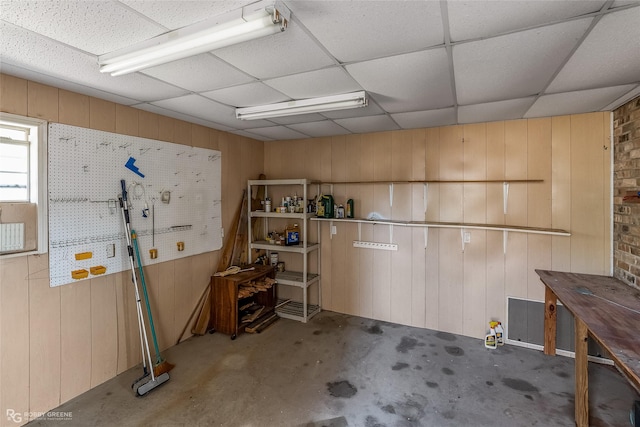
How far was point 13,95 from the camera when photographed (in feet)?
6.59

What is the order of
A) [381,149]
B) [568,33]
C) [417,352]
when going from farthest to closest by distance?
[381,149]
[417,352]
[568,33]

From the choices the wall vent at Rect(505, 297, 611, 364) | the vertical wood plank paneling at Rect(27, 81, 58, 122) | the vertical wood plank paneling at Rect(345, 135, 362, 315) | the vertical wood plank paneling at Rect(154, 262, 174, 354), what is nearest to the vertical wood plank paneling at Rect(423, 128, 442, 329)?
the wall vent at Rect(505, 297, 611, 364)

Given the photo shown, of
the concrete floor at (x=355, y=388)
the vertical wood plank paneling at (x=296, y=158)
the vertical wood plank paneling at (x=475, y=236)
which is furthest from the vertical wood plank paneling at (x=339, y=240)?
the vertical wood plank paneling at (x=475, y=236)

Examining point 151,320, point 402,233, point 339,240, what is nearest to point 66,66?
point 151,320

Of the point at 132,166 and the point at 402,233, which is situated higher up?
the point at 132,166

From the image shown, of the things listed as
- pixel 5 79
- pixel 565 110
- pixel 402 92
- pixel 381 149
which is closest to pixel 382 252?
pixel 381 149

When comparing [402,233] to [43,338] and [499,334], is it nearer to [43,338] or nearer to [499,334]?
[499,334]

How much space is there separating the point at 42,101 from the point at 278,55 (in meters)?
1.85

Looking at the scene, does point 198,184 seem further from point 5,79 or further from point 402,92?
point 402,92

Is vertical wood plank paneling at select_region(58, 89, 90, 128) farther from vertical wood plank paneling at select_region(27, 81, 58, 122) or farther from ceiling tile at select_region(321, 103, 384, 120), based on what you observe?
ceiling tile at select_region(321, 103, 384, 120)

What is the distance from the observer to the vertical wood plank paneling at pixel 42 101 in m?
2.10

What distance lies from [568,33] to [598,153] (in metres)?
2.02

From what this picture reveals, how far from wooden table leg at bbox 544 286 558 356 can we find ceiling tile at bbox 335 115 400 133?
86.9 inches

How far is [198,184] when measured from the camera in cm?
342
